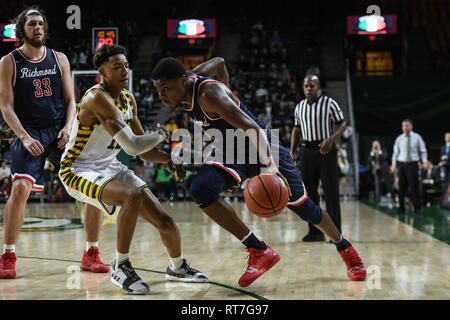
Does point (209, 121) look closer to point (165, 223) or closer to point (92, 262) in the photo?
point (165, 223)

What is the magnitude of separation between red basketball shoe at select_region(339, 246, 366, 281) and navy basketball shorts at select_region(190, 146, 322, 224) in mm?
296

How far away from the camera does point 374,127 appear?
17.4m

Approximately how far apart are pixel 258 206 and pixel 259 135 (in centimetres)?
47

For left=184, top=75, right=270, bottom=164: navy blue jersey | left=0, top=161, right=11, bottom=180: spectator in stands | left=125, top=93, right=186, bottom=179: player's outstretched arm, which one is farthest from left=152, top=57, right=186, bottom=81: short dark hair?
left=0, top=161, right=11, bottom=180: spectator in stands

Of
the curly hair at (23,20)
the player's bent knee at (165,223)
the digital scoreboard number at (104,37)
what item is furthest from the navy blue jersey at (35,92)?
the digital scoreboard number at (104,37)

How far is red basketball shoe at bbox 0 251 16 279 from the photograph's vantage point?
141 inches

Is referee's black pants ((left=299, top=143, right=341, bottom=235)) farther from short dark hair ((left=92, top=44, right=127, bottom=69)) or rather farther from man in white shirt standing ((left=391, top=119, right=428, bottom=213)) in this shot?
man in white shirt standing ((left=391, top=119, right=428, bottom=213))

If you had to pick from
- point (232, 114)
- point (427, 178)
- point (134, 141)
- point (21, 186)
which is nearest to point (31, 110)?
point (21, 186)

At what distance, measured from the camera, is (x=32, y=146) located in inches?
144

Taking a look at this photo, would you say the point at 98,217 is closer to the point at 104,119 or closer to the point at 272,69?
the point at 104,119

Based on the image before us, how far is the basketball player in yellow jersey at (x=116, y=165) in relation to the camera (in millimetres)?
3109
